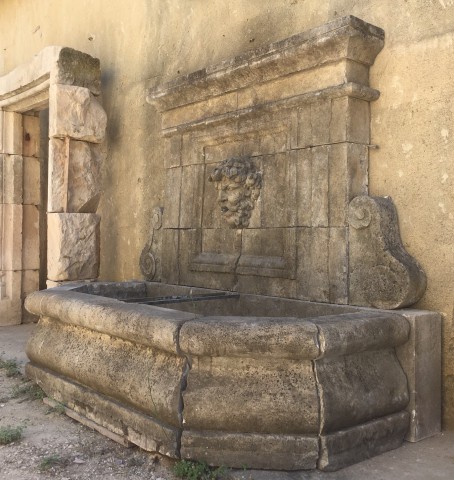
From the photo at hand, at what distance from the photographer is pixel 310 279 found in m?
3.54

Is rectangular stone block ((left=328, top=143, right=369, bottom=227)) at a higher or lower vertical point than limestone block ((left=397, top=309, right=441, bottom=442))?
higher

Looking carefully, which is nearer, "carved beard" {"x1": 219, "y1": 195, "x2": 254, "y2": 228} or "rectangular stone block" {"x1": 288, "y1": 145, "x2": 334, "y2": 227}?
"rectangular stone block" {"x1": 288, "y1": 145, "x2": 334, "y2": 227}

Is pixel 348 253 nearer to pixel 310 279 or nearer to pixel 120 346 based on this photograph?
pixel 310 279

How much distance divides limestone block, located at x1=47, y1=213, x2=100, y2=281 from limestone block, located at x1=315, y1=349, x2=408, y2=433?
10.9ft

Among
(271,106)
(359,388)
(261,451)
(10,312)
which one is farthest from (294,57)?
(10,312)

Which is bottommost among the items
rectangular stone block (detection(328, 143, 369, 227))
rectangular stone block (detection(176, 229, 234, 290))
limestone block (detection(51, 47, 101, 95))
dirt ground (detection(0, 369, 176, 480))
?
dirt ground (detection(0, 369, 176, 480))

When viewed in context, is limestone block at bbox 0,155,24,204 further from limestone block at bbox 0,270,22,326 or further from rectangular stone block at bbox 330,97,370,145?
rectangular stone block at bbox 330,97,370,145

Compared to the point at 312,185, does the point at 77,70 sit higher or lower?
higher

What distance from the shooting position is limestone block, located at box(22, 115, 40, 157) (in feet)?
21.4

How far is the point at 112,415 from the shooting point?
296 centimetres

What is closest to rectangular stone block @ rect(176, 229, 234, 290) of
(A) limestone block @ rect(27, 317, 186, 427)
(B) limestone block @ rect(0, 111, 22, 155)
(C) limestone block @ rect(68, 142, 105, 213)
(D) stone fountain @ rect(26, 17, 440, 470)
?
(D) stone fountain @ rect(26, 17, 440, 470)

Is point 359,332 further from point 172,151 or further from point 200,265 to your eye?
point 172,151

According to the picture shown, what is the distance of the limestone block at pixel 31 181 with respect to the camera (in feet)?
21.3

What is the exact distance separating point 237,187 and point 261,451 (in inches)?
81.1
